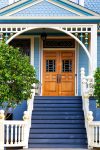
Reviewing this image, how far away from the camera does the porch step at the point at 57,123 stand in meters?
16.0

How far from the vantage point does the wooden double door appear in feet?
69.4

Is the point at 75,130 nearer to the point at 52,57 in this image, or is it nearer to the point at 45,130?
the point at 45,130

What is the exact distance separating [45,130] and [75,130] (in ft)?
3.60

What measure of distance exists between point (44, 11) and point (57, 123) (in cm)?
501

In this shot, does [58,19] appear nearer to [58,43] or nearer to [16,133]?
[58,43]

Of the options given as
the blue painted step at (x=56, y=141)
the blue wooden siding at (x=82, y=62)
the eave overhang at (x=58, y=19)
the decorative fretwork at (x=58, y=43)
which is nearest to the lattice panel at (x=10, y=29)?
the eave overhang at (x=58, y=19)

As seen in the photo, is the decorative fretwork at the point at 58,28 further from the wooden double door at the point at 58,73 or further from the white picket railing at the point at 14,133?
the white picket railing at the point at 14,133

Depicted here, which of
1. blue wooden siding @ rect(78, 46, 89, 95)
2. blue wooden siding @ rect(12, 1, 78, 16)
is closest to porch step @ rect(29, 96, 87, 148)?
blue wooden siding @ rect(78, 46, 89, 95)

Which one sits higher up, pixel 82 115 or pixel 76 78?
pixel 76 78

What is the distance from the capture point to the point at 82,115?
17703 millimetres

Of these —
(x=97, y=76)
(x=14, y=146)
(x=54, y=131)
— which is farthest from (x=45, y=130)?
(x=97, y=76)

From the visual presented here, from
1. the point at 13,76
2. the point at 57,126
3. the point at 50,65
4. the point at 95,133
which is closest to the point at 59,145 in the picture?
the point at 57,126

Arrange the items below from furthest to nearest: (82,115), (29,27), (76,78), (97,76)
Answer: (76,78) → (29,27) → (82,115) → (97,76)

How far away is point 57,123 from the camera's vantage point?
56.4 feet
